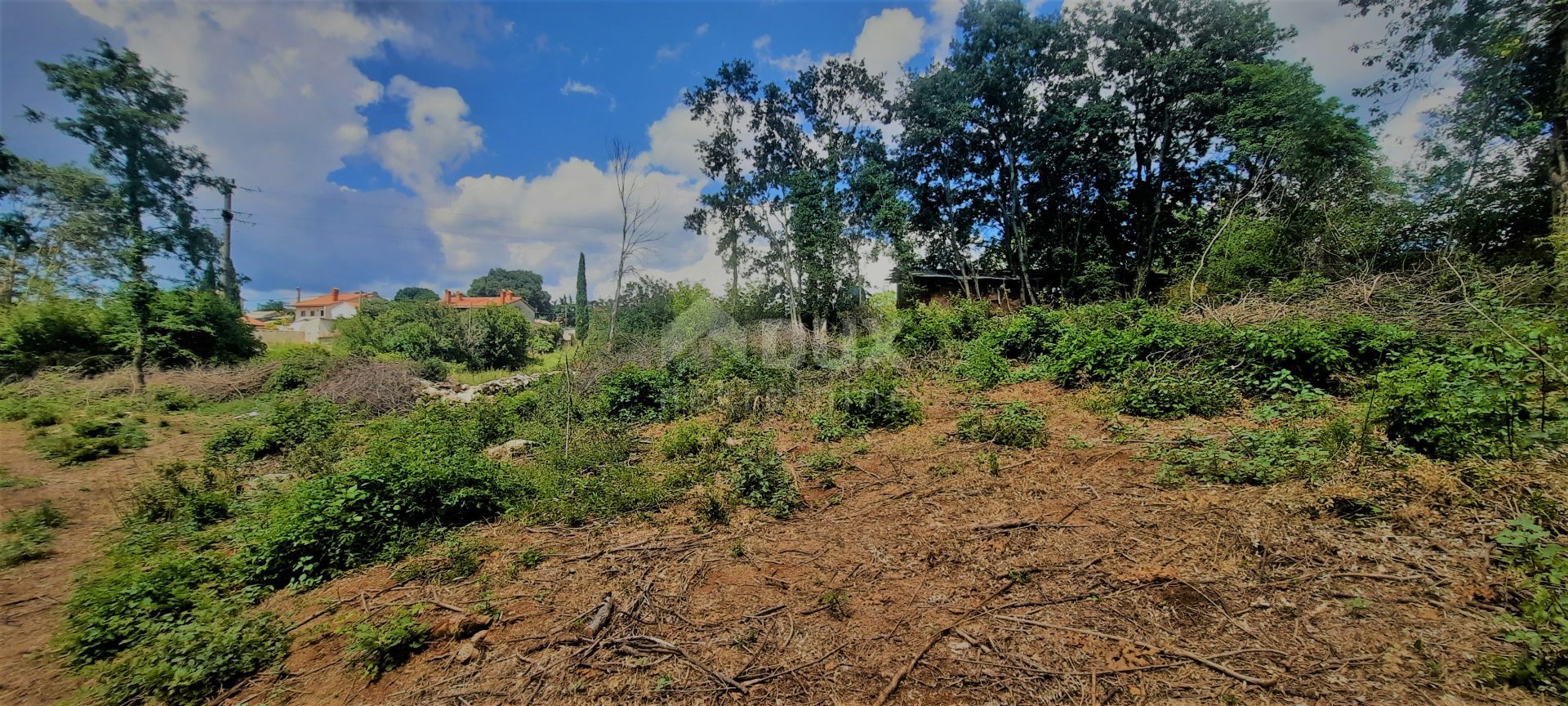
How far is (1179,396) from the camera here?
6078 mm

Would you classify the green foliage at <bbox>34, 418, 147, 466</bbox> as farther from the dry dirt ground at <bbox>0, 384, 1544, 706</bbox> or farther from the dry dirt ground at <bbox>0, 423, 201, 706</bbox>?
the dry dirt ground at <bbox>0, 384, 1544, 706</bbox>

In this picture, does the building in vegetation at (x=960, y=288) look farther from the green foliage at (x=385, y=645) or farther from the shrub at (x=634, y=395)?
the green foliage at (x=385, y=645)

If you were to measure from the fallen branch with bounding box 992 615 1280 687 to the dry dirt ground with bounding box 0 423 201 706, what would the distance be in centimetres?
524

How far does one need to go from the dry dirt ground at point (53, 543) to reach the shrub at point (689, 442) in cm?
464

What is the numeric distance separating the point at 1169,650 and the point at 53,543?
873cm

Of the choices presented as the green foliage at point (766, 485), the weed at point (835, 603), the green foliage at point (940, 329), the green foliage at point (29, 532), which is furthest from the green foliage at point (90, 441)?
the green foliage at point (940, 329)

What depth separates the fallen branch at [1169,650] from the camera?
85.5 inches

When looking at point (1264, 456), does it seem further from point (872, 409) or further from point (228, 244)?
point (228, 244)

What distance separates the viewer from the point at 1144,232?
766 inches


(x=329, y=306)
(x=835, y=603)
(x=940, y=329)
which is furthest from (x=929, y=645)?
(x=329, y=306)

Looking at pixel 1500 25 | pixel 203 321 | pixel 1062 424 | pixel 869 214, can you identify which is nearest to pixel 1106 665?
pixel 1062 424

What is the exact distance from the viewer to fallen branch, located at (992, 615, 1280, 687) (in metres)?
2.17

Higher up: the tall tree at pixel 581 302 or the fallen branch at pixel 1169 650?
the tall tree at pixel 581 302

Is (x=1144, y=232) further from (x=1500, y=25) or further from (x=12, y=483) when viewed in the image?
(x=12, y=483)
